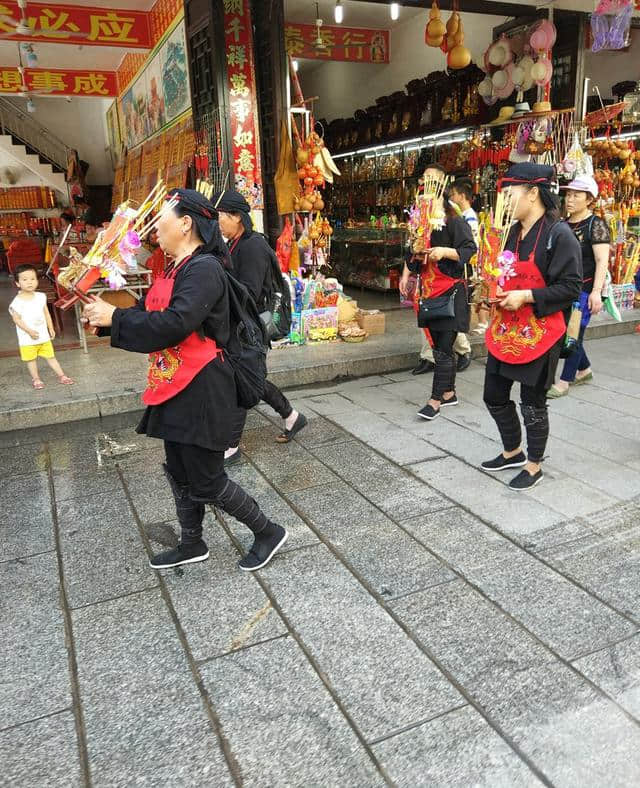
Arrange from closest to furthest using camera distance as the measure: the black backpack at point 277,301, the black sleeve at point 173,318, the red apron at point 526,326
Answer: the black sleeve at point 173,318
the red apron at point 526,326
the black backpack at point 277,301

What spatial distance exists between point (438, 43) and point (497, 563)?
18.7ft

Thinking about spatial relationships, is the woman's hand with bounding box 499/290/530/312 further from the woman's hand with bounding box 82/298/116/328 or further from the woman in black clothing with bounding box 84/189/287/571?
the woman's hand with bounding box 82/298/116/328

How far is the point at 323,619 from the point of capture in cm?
240

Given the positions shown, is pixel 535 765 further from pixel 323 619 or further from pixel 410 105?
pixel 410 105

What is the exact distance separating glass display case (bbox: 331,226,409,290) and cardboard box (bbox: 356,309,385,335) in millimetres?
2418

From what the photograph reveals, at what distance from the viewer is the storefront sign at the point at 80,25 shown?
694 centimetres

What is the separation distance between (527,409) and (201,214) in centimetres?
199

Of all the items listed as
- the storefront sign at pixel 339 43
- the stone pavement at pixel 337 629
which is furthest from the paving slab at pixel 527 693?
the storefront sign at pixel 339 43

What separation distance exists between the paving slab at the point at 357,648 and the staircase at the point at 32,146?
15.0 meters

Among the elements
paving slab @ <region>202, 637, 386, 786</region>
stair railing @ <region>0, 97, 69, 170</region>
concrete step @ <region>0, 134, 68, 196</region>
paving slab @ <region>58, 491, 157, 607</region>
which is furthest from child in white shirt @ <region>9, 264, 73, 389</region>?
stair railing @ <region>0, 97, 69, 170</region>

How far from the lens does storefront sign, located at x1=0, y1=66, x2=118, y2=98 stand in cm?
1027

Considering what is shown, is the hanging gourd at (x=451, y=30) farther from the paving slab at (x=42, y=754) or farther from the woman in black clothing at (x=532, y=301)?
the paving slab at (x=42, y=754)

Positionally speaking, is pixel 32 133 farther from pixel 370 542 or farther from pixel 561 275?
pixel 370 542

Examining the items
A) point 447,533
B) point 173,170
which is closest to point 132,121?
point 173,170
